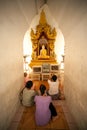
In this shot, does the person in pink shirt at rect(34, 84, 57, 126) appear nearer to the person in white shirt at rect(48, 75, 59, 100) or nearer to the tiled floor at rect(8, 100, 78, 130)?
the tiled floor at rect(8, 100, 78, 130)

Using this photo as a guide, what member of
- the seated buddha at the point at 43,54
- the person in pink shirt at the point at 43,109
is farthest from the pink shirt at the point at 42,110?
the seated buddha at the point at 43,54

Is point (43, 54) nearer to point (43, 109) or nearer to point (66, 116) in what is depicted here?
point (66, 116)

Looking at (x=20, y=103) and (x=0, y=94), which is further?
(x=20, y=103)

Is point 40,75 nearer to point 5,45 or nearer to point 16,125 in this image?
point 16,125

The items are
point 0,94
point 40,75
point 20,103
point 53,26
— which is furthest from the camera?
point 53,26

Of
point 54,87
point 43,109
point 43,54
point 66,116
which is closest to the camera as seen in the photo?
point 43,109

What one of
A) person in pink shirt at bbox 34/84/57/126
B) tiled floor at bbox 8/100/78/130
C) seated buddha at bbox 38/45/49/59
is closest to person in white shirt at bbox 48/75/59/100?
tiled floor at bbox 8/100/78/130

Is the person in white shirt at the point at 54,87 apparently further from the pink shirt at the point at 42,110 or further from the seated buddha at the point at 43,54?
the seated buddha at the point at 43,54

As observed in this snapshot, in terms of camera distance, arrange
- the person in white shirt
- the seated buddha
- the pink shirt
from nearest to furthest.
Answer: the pink shirt
the person in white shirt
the seated buddha

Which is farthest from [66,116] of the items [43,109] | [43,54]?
[43,54]

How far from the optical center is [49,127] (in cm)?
292

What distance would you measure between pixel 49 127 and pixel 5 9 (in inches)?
99.5

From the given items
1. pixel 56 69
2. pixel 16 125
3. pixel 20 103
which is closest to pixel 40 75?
pixel 56 69

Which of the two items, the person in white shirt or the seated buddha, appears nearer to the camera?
the person in white shirt
